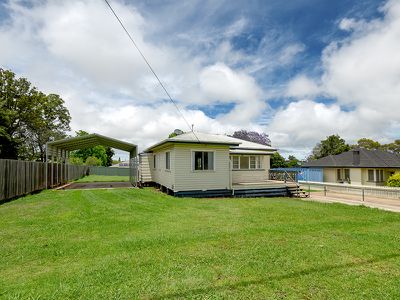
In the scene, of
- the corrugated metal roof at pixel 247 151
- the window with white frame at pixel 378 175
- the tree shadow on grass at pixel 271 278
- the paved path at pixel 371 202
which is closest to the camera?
the tree shadow on grass at pixel 271 278

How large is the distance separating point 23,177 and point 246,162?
504 inches

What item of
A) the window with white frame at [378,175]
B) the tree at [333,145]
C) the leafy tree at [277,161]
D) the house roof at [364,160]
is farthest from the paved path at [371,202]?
the tree at [333,145]

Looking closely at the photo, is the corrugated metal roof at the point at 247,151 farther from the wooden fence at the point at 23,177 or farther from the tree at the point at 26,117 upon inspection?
the tree at the point at 26,117

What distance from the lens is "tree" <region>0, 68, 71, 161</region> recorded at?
84.2 feet

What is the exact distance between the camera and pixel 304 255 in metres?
4.56

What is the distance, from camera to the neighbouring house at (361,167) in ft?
84.2

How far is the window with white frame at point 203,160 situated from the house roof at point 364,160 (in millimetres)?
19592

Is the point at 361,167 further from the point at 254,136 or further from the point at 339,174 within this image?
the point at 254,136

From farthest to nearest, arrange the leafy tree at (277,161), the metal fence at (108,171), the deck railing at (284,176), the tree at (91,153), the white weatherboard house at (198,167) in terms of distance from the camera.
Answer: the tree at (91,153) < the metal fence at (108,171) < the leafy tree at (277,161) < the deck railing at (284,176) < the white weatherboard house at (198,167)

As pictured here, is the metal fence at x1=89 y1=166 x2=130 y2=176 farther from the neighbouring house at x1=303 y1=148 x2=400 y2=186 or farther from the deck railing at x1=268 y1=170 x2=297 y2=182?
the neighbouring house at x1=303 y1=148 x2=400 y2=186

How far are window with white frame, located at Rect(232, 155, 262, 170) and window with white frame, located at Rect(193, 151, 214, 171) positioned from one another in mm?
3842

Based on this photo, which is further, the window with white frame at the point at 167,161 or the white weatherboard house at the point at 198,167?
the window with white frame at the point at 167,161

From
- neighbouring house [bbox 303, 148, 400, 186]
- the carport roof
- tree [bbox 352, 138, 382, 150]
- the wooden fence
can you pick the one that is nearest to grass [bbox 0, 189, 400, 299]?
the wooden fence

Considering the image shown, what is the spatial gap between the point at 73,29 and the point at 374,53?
13.4 metres
